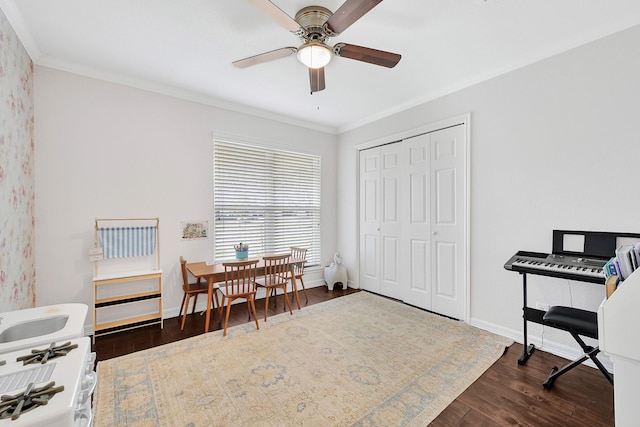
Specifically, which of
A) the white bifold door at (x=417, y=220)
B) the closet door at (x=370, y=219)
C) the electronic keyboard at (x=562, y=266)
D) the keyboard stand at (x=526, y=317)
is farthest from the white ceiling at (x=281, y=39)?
the keyboard stand at (x=526, y=317)

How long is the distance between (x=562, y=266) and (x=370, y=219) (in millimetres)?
2476

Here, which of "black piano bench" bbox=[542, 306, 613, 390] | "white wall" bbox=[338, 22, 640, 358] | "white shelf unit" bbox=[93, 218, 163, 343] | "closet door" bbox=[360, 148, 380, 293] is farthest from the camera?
"closet door" bbox=[360, 148, 380, 293]

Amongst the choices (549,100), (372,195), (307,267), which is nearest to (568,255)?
(549,100)

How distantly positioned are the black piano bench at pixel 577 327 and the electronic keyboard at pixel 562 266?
0.26m

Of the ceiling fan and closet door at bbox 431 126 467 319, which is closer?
the ceiling fan

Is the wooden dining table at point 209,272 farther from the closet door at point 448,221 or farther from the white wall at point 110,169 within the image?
the closet door at point 448,221

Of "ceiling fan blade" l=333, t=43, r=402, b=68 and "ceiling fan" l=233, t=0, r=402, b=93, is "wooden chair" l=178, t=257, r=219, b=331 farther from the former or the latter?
"ceiling fan blade" l=333, t=43, r=402, b=68

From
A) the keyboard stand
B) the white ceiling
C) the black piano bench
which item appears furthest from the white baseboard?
the white ceiling

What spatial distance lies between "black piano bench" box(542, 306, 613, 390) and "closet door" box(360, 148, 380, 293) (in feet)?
7.63

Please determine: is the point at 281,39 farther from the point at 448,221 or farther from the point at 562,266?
the point at 562,266

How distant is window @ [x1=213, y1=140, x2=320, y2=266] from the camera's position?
3.75m

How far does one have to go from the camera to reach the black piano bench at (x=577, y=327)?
1.83 meters

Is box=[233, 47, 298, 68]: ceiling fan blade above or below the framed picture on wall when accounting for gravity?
above

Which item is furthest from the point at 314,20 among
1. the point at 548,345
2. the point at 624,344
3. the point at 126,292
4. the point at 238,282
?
the point at 548,345
